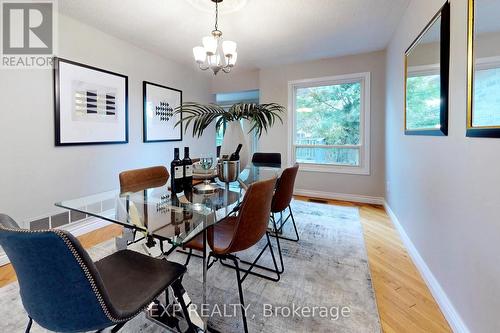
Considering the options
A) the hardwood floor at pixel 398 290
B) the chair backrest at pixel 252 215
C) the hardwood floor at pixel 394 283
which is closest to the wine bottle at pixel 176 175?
the chair backrest at pixel 252 215

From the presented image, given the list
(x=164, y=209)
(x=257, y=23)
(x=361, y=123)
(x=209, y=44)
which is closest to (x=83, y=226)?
(x=164, y=209)

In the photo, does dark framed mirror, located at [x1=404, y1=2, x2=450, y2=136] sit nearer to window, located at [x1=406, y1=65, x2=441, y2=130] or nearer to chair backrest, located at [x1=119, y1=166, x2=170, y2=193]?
window, located at [x1=406, y1=65, x2=441, y2=130]

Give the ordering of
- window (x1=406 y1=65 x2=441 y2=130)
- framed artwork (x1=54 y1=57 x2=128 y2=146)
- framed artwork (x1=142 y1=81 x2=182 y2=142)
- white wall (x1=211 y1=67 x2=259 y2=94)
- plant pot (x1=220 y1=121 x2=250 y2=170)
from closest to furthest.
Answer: window (x1=406 y1=65 x2=441 y2=130), plant pot (x1=220 y1=121 x2=250 y2=170), framed artwork (x1=54 y1=57 x2=128 y2=146), framed artwork (x1=142 y1=81 x2=182 y2=142), white wall (x1=211 y1=67 x2=259 y2=94)

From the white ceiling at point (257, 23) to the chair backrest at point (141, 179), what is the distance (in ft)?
5.36

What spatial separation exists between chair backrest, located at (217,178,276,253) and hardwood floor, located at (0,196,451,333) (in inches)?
36.8

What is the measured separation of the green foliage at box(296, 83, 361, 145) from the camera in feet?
12.9

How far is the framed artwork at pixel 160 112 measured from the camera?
3.47 meters

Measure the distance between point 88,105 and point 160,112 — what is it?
1083mm

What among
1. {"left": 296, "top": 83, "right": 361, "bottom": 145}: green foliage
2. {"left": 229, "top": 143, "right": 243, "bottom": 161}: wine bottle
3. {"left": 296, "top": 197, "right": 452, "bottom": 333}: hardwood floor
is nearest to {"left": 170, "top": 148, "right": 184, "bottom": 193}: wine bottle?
{"left": 229, "top": 143, "right": 243, "bottom": 161}: wine bottle

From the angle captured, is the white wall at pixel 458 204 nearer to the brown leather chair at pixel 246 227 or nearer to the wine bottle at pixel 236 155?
the brown leather chair at pixel 246 227

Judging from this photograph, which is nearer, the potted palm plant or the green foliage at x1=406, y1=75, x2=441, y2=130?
the green foliage at x1=406, y1=75, x2=441, y2=130

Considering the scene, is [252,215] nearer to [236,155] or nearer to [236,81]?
[236,155]

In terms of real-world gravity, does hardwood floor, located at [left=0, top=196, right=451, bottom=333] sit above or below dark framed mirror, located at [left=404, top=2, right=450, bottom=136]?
below

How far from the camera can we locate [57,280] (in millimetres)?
727
